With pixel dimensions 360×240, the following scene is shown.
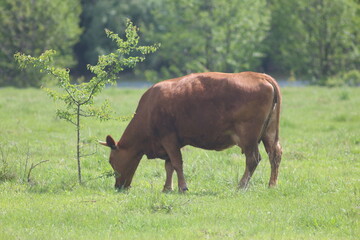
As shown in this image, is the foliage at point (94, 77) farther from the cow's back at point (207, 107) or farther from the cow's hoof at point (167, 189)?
the cow's hoof at point (167, 189)

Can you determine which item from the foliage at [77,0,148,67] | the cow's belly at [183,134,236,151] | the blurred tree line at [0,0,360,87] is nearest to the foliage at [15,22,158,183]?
the cow's belly at [183,134,236,151]

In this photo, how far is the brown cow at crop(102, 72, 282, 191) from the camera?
1030 cm

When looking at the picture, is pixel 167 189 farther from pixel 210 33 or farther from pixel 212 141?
pixel 210 33

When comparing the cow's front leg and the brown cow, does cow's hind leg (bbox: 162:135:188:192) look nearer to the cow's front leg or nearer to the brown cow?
the brown cow

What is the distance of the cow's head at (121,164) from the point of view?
10891 millimetres

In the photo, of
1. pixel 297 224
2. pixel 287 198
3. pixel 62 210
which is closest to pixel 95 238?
pixel 62 210

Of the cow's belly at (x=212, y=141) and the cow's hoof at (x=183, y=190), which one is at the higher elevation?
the cow's belly at (x=212, y=141)

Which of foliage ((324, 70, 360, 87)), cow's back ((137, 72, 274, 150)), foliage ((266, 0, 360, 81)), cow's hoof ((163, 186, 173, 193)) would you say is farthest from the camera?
foliage ((266, 0, 360, 81))

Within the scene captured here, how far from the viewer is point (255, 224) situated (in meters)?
8.08

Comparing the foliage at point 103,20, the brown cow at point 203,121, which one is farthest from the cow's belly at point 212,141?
the foliage at point 103,20

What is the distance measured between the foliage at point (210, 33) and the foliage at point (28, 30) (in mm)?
4976

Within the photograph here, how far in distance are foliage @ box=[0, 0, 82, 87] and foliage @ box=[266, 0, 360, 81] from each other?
1241cm

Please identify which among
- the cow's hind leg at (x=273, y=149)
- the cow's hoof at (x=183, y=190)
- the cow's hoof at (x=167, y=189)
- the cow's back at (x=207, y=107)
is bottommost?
the cow's hoof at (x=167, y=189)

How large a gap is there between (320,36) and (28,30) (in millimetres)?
15944
